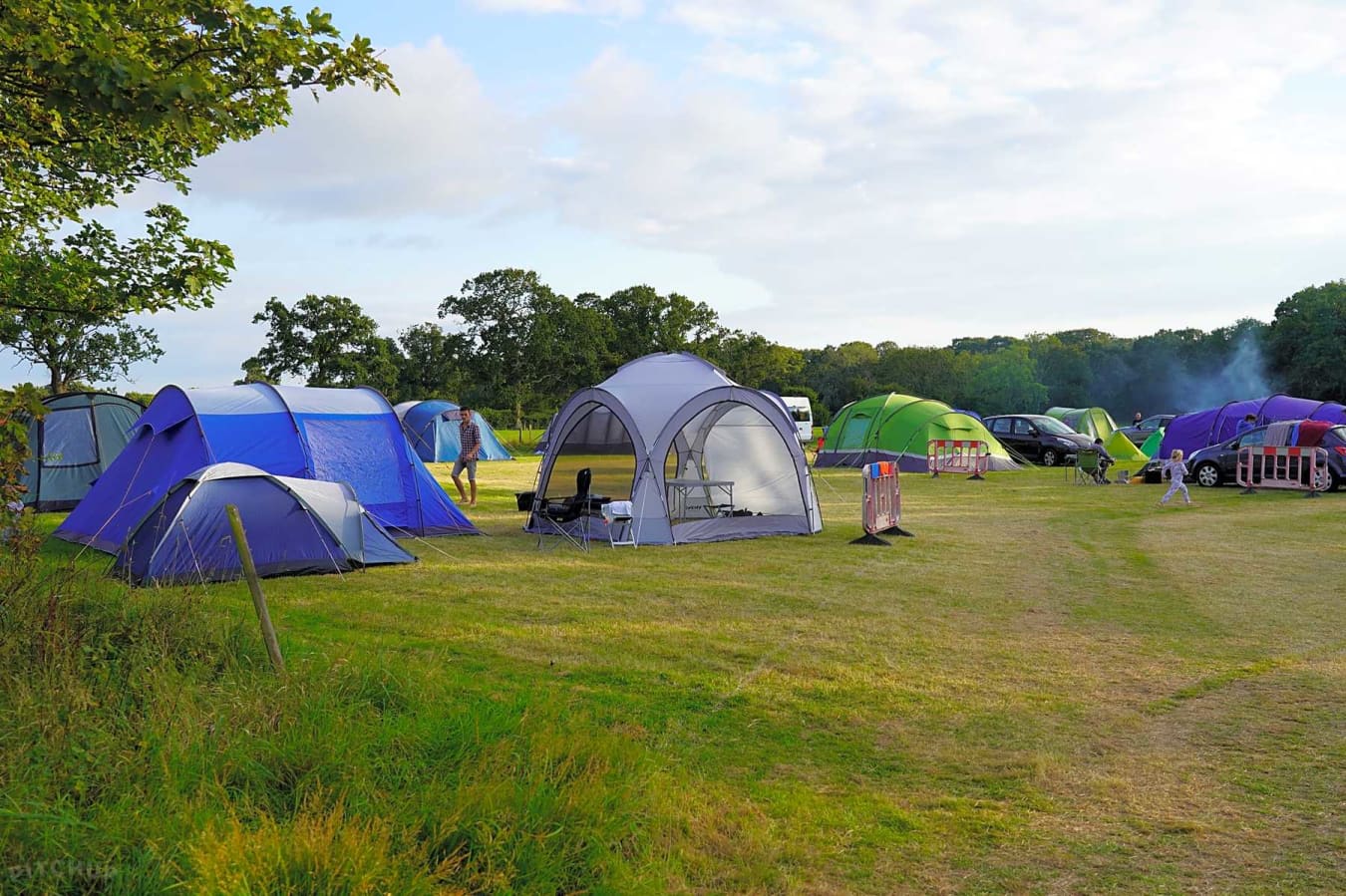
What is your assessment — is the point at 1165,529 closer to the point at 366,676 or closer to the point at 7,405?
the point at 366,676

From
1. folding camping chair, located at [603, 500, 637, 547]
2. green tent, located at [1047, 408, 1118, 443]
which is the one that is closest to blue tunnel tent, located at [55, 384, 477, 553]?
folding camping chair, located at [603, 500, 637, 547]

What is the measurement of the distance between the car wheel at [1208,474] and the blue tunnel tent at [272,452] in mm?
16830

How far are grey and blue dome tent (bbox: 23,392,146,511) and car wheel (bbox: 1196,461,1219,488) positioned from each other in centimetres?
2142

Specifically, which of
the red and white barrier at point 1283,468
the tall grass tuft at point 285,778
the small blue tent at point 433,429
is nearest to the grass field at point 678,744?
the tall grass tuft at point 285,778

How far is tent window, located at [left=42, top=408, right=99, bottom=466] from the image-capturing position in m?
15.9

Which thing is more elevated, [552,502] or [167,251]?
[167,251]

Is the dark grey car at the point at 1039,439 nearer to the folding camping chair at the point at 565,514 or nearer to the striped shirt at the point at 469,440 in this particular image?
the striped shirt at the point at 469,440

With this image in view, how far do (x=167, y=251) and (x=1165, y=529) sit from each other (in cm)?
1353

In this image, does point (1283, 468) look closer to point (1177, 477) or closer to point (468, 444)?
point (1177, 477)

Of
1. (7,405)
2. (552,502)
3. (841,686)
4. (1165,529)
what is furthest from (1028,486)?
(7,405)

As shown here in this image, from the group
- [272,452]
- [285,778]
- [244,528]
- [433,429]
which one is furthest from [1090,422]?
[285,778]

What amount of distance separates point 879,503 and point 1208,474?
41.1 ft

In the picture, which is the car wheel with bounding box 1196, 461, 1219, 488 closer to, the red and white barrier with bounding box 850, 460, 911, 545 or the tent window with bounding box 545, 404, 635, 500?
the red and white barrier with bounding box 850, 460, 911, 545

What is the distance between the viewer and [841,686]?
633 centimetres
